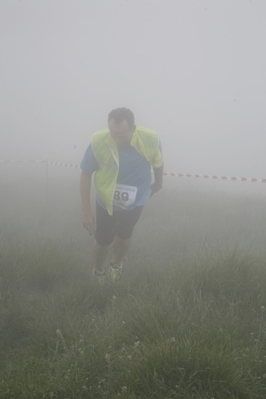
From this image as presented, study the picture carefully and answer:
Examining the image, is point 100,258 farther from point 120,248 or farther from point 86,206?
point 86,206

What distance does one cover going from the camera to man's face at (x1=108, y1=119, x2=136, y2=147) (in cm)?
407

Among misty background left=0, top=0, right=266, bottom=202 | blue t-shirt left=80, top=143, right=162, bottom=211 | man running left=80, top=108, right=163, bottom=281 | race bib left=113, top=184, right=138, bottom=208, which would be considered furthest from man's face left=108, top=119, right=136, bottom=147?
misty background left=0, top=0, right=266, bottom=202

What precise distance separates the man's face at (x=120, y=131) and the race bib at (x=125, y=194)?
527 millimetres

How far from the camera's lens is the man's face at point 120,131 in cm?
407

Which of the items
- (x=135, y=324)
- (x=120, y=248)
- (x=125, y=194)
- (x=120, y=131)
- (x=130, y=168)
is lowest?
(x=120, y=248)

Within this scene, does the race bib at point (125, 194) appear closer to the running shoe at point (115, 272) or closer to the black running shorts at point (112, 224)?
the black running shorts at point (112, 224)

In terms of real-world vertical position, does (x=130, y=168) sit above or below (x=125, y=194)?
above

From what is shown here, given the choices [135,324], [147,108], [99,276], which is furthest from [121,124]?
[147,108]

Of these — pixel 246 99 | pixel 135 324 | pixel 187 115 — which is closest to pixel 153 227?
pixel 135 324

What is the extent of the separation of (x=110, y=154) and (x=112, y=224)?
32.9 inches

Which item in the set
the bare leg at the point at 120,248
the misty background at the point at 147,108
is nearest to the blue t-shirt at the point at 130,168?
the bare leg at the point at 120,248

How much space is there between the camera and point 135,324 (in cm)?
277

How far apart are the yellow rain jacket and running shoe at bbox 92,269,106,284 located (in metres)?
0.70

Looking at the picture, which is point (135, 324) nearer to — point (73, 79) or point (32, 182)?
point (32, 182)
